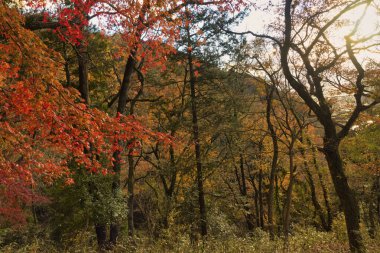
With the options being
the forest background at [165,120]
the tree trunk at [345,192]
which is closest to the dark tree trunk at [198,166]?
the forest background at [165,120]

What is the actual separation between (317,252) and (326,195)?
1825 centimetres

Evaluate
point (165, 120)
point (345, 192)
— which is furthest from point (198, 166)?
point (345, 192)

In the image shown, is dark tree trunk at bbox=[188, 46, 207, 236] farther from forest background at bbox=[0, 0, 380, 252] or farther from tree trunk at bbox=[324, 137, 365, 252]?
tree trunk at bbox=[324, 137, 365, 252]

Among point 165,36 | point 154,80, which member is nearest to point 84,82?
point 154,80

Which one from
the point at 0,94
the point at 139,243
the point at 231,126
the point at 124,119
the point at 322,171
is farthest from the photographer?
the point at 322,171

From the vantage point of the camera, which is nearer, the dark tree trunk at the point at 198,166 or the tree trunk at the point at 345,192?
the tree trunk at the point at 345,192

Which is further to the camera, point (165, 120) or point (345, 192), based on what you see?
point (165, 120)

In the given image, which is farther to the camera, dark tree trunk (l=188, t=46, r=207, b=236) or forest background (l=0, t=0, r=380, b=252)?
dark tree trunk (l=188, t=46, r=207, b=236)

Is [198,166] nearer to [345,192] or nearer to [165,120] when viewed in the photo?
[165,120]

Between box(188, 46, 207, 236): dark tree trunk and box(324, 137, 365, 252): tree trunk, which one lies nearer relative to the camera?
box(324, 137, 365, 252): tree trunk

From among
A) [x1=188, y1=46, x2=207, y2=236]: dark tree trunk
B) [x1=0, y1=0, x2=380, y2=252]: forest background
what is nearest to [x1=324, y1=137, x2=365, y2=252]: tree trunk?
[x1=0, y1=0, x2=380, y2=252]: forest background

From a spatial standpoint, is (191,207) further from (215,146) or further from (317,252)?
(317,252)

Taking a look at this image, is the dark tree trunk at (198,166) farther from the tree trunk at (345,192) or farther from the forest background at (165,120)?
the tree trunk at (345,192)

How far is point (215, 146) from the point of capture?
1872 cm
